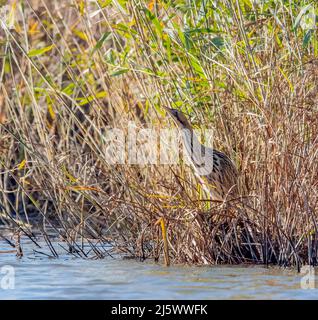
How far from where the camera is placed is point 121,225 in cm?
Answer: 607

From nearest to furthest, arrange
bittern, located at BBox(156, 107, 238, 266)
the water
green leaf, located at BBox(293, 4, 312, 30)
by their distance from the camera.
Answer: the water, green leaf, located at BBox(293, 4, 312, 30), bittern, located at BBox(156, 107, 238, 266)

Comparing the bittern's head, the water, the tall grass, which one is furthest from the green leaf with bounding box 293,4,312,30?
the water

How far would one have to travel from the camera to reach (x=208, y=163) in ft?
19.5

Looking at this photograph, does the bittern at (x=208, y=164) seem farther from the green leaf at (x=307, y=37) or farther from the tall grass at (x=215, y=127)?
the green leaf at (x=307, y=37)

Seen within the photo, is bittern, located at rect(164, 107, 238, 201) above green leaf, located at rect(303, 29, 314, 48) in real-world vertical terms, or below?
below

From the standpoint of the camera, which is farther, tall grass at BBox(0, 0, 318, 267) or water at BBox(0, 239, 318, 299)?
tall grass at BBox(0, 0, 318, 267)

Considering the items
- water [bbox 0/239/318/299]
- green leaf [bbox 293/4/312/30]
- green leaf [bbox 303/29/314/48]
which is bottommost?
water [bbox 0/239/318/299]

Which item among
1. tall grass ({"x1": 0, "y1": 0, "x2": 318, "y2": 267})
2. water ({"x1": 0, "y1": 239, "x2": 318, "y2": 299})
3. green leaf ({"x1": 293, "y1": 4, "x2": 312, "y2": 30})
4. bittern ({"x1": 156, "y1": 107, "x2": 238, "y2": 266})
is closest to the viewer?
water ({"x1": 0, "y1": 239, "x2": 318, "y2": 299})

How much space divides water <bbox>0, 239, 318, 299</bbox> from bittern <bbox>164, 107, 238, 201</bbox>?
61 cm

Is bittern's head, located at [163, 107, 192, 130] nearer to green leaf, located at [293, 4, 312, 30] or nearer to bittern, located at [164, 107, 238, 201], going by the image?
bittern, located at [164, 107, 238, 201]

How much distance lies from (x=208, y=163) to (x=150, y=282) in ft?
3.09

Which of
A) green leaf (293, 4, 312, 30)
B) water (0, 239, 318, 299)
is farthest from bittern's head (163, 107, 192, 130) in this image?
green leaf (293, 4, 312, 30)

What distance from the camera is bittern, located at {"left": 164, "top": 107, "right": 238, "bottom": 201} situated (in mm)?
5898

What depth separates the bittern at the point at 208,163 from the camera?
232 inches
